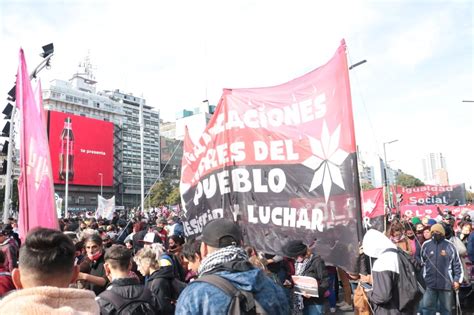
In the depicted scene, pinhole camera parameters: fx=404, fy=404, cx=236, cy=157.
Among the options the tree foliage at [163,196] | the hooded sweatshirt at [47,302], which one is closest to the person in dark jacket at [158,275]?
the hooded sweatshirt at [47,302]

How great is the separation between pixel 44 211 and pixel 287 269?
11.3 ft

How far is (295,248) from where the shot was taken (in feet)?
17.0

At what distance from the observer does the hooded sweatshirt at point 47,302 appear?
1.54 meters

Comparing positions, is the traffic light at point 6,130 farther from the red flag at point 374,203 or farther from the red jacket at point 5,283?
the red flag at point 374,203

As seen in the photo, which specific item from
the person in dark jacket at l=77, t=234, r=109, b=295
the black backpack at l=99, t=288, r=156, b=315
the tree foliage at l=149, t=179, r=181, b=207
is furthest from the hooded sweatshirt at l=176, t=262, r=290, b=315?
the tree foliage at l=149, t=179, r=181, b=207

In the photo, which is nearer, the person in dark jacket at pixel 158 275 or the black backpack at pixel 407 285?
the black backpack at pixel 407 285

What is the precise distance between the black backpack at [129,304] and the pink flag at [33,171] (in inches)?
75.5

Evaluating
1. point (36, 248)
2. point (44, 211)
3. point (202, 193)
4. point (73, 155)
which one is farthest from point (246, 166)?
point (73, 155)

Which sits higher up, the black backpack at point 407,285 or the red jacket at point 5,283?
the red jacket at point 5,283

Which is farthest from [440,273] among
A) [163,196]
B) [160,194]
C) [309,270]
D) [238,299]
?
[163,196]

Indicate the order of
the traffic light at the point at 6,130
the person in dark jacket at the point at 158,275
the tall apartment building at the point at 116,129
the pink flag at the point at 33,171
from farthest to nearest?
the tall apartment building at the point at 116,129, the traffic light at the point at 6,130, the pink flag at the point at 33,171, the person in dark jacket at the point at 158,275

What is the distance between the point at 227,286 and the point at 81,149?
85.7m

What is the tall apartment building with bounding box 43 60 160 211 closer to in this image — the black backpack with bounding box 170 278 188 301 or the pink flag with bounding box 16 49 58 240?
the pink flag with bounding box 16 49 58 240

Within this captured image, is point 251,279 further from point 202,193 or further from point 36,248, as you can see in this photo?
point 202,193
